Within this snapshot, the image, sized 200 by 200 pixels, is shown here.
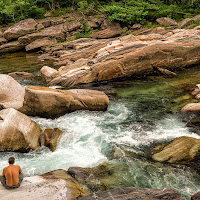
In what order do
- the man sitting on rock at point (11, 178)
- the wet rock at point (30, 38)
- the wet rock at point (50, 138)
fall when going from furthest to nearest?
the wet rock at point (30, 38), the wet rock at point (50, 138), the man sitting on rock at point (11, 178)

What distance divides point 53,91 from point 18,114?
2963mm

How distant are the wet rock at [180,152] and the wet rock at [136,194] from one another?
8.26ft

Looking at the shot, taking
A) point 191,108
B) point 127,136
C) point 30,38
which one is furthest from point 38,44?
point 127,136

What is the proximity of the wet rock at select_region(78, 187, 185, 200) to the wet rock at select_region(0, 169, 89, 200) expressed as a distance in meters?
0.46

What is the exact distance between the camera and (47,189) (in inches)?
254

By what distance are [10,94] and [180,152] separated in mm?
9652

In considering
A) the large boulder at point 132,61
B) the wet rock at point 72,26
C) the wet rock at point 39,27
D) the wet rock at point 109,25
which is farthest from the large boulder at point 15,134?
the wet rock at point 39,27

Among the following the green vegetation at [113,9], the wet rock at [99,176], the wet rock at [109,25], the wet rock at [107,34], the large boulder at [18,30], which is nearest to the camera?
the wet rock at [99,176]

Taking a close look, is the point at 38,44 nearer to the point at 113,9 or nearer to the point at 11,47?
the point at 11,47

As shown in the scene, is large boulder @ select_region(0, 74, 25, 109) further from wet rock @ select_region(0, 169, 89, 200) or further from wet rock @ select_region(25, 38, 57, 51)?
wet rock @ select_region(25, 38, 57, 51)

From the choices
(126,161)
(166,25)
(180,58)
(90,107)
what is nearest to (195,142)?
(126,161)

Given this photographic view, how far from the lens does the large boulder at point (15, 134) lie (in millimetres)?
9305

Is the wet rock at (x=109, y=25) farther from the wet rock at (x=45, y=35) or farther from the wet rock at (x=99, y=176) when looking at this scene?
the wet rock at (x=99, y=176)

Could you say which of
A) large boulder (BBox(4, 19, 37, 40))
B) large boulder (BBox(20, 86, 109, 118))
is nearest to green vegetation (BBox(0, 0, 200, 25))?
large boulder (BBox(4, 19, 37, 40))
